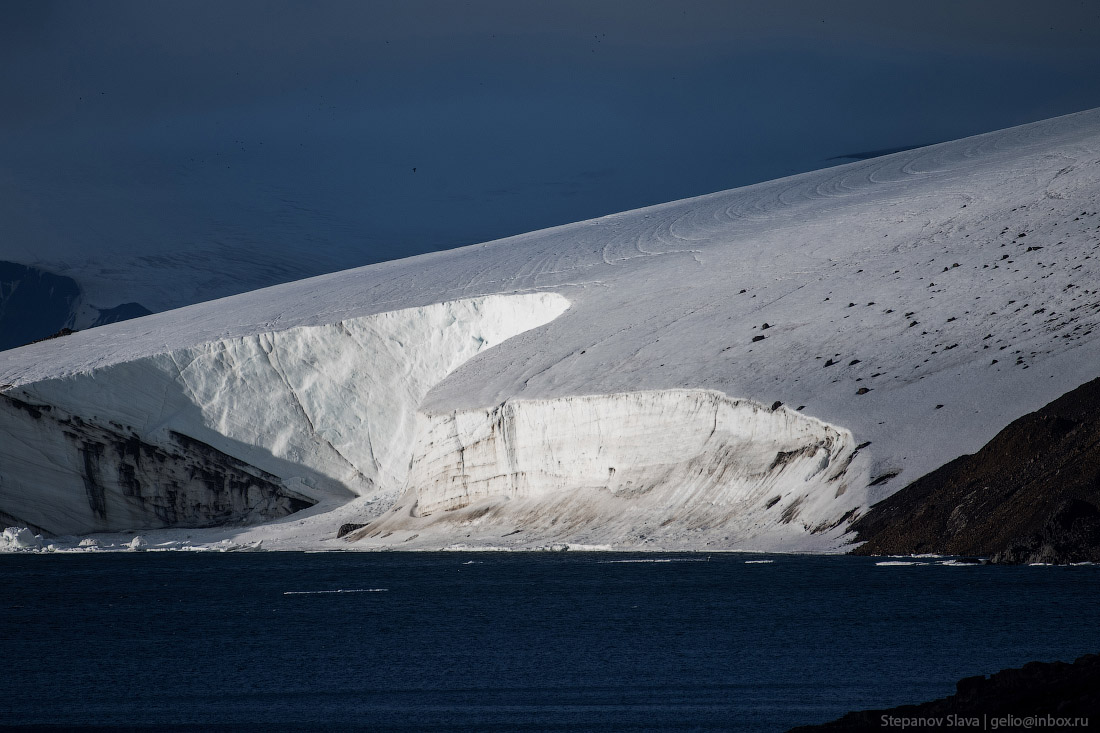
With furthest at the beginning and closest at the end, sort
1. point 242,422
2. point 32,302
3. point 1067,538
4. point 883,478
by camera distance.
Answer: point 32,302 < point 242,422 < point 883,478 < point 1067,538

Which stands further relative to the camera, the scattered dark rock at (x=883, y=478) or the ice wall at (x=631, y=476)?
the ice wall at (x=631, y=476)

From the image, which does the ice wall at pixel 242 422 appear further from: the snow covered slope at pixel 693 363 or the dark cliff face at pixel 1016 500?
the dark cliff face at pixel 1016 500

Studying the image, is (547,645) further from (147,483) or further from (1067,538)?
(147,483)

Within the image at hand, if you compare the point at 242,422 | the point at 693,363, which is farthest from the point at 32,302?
the point at 693,363

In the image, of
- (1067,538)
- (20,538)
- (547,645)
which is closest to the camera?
(547,645)

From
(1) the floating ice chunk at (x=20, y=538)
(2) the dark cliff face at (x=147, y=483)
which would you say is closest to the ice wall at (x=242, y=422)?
(2) the dark cliff face at (x=147, y=483)

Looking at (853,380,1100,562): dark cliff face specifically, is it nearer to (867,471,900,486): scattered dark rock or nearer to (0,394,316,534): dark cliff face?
(867,471,900,486): scattered dark rock

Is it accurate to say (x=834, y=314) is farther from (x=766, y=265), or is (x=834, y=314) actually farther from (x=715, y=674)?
(x=715, y=674)
